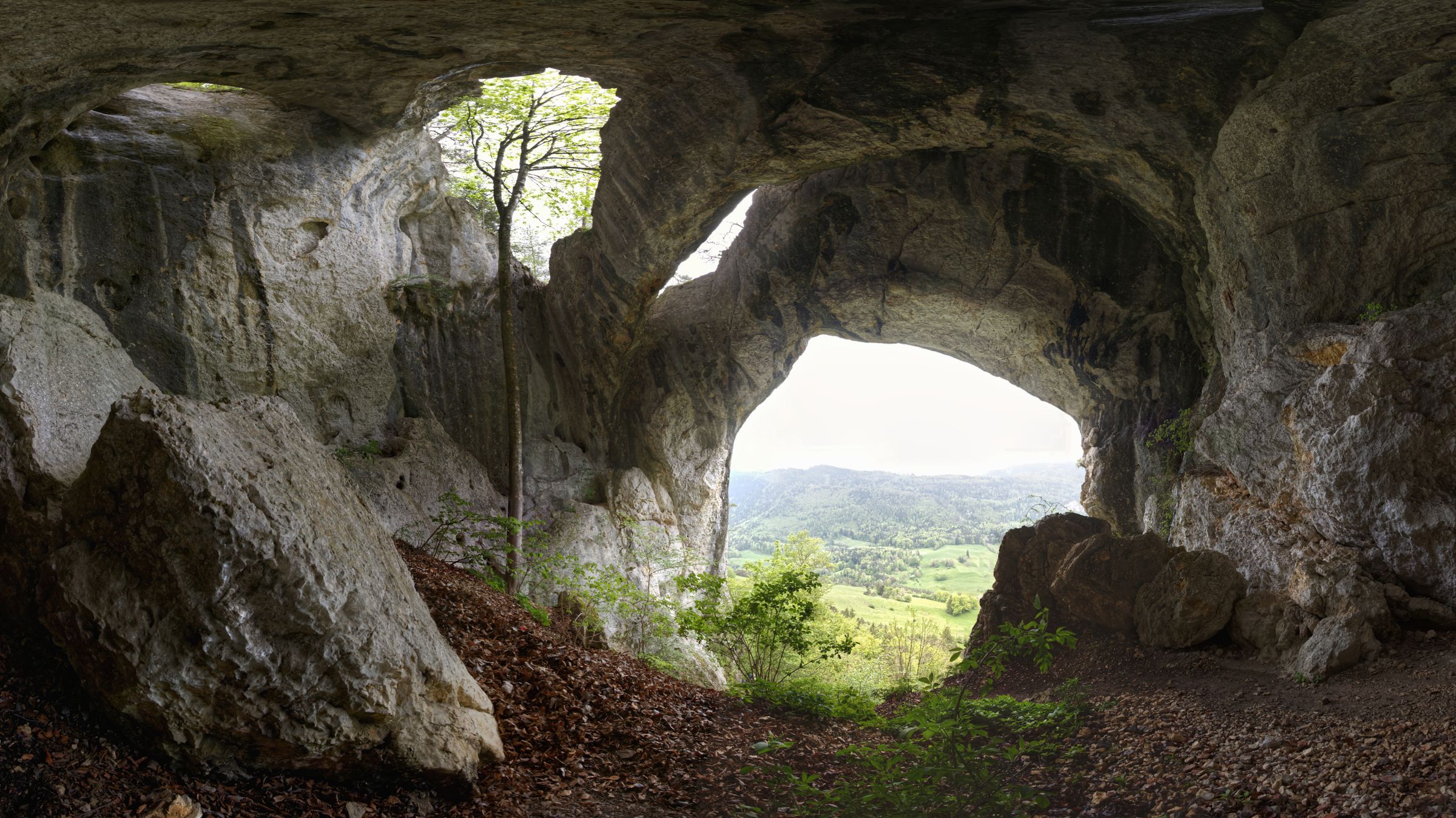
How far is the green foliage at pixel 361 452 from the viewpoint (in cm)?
1152

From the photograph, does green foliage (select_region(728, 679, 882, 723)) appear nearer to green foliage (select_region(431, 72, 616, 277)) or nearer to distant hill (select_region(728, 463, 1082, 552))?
green foliage (select_region(431, 72, 616, 277))

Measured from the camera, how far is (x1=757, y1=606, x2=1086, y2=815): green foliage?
200 inches

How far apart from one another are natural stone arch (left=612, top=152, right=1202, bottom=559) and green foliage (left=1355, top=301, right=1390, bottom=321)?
3.53 meters

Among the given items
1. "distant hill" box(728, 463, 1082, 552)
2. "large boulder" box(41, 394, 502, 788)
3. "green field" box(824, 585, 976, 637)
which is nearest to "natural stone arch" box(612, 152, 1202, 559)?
"large boulder" box(41, 394, 502, 788)

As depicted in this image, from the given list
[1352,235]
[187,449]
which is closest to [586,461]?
[187,449]

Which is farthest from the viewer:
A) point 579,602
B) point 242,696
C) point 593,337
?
point 593,337

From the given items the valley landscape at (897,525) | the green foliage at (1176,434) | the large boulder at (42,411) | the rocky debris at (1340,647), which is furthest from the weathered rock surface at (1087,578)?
the valley landscape at (897,525)

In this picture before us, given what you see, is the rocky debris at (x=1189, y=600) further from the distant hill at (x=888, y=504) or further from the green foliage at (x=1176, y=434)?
the distant hill at (x=888, y=504)

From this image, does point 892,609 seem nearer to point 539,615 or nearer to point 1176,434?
point 1176,434

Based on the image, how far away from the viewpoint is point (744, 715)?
8180 mm

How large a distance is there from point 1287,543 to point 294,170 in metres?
13.2

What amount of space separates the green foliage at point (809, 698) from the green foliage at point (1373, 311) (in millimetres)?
6159

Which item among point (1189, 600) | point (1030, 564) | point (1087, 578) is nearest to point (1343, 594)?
point (1189, 600)

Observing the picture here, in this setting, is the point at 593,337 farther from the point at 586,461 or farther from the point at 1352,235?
the point at 1352,235
